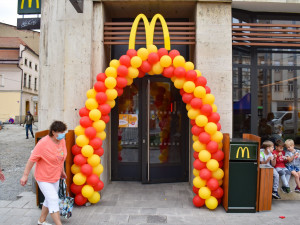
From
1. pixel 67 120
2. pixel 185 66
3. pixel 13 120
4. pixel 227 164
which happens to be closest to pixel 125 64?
pixel 185 66

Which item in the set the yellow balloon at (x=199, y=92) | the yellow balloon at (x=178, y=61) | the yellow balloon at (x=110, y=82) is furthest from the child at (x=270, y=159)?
the yellow balloon at (x=110, y=82)

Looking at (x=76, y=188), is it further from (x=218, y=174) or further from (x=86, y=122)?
(x=218, y=174)

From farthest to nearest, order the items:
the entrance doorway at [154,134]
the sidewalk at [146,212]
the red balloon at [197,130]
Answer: the entrance doorway at [154,134] < the red balloon at [197,130] < the sidewalk at [146,212]

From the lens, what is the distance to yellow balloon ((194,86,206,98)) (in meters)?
4.54

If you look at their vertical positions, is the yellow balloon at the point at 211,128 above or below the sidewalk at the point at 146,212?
above

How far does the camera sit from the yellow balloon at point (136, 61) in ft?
15.3

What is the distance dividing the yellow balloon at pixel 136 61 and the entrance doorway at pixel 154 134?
5.51 feet

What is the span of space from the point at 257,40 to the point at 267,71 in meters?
0.86

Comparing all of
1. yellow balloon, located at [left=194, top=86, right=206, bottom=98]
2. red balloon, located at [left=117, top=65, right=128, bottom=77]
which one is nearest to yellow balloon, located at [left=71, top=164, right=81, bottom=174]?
red balloon, located at [left=117, top=65, right=128, bottom=77]

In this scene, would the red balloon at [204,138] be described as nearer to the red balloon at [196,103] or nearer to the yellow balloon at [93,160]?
the red balloon at [196,103]

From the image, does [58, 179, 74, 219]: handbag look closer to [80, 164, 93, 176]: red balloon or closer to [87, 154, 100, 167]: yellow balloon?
[80, 164, 93, 176]: red balloon

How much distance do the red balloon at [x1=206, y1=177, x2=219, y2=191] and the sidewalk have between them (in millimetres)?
473

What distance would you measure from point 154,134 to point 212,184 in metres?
2.32

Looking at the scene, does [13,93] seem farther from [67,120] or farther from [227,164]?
[227,164]
